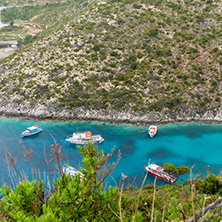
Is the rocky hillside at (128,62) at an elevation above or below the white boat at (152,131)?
above

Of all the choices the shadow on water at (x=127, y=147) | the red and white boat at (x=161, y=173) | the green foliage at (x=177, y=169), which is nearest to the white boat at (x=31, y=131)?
the shadow on water at (x=127, y=147)

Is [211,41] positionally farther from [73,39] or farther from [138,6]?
[73,39]

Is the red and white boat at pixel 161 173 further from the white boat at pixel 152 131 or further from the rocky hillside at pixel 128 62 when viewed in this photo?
the rocky hillside at pixel 128 62

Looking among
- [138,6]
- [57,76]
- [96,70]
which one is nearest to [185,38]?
[138,6]

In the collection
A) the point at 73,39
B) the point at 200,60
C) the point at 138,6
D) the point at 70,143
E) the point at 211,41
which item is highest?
the point at 138,6

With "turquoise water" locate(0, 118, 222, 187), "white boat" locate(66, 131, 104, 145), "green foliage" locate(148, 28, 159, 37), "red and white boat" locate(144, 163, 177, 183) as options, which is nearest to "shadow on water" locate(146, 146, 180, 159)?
"turquoise water" locate(0, 118, 222, 187)

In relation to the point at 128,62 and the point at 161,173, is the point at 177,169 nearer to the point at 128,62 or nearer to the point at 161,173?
the point at 161,173
